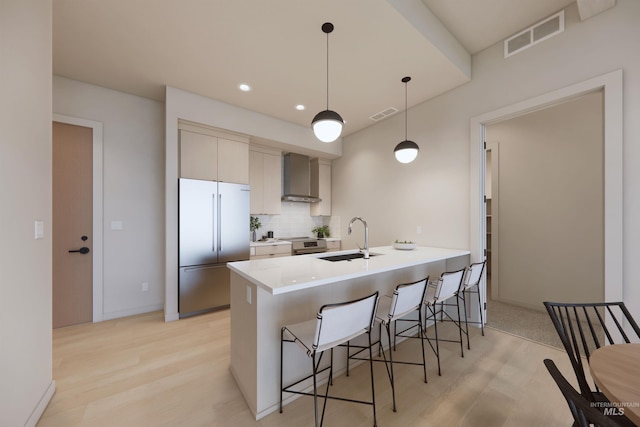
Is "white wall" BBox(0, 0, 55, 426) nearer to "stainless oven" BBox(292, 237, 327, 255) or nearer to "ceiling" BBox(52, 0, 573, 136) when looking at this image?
"ceiling" BBox(52, 0, 573, 136)

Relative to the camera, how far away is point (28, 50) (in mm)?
1479

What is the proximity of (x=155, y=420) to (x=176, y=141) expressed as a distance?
2.87 metres

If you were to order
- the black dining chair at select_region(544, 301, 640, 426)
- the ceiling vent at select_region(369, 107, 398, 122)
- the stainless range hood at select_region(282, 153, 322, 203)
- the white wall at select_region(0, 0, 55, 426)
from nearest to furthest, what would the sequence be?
1. the black dining chair at select_region(544, 301, 640, 426)
2. the white wall at select_region(0, 0, 55, 426)
3. the ceiling vent at select_region(369, 107, 398, 122)
4. the stainless range hood at select_region(282, 153, 322, 203)

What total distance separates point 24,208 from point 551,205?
5.26 metres

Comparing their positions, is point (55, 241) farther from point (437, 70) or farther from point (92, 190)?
point (437, 70)

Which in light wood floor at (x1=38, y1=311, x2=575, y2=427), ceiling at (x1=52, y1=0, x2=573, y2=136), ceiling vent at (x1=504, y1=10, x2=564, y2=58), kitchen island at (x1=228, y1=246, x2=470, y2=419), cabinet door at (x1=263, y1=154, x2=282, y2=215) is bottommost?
light wood floor at (x1=38, y1=311, x2=575, y2=427)

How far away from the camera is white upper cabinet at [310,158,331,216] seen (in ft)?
16.8

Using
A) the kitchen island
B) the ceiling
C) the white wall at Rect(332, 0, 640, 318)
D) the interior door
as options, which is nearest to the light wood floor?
the kitchen island

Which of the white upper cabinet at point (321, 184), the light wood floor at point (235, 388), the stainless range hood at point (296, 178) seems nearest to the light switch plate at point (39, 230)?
the light wood floor at point (235, 388)

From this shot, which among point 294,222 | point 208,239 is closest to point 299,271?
point 208,239

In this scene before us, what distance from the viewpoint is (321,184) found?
5137 mm

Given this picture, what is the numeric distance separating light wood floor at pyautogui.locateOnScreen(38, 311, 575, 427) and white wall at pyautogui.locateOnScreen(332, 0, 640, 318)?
1081 millimetres

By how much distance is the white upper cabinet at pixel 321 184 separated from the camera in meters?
5.11

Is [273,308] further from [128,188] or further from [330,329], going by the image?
[128,188]
